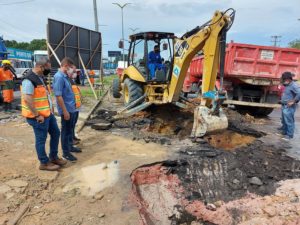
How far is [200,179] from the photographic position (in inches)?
196

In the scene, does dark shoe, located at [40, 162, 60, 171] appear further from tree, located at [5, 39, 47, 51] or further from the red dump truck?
tree, located at [5, 39, 47, 51]

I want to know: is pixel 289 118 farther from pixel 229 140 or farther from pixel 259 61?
pixel 259 61

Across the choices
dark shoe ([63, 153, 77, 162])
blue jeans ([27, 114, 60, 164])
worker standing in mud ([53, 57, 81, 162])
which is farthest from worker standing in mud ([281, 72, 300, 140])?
blue jeans ([27, 114, 60, 164])

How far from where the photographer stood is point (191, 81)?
13453 mm

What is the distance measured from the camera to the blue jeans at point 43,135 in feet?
15.4

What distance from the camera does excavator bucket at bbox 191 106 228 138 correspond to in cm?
640

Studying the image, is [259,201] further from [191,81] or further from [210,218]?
[191,81]

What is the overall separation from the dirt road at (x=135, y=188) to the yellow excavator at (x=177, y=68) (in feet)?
2.14

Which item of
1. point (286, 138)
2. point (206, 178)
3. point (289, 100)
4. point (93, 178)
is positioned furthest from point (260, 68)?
point (93, 178)

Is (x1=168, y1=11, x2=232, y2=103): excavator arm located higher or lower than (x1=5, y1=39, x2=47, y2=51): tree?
lower

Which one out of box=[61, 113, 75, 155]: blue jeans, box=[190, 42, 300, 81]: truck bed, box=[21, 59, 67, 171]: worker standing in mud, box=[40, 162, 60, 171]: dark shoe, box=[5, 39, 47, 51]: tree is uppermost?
box=[5, 39, 47, 51]: tree

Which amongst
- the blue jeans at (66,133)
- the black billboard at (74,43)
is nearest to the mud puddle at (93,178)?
the blue jeans at (66,133)

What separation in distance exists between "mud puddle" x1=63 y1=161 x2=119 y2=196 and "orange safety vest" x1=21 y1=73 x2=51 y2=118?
3.47 feet

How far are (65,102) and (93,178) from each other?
1549mm
